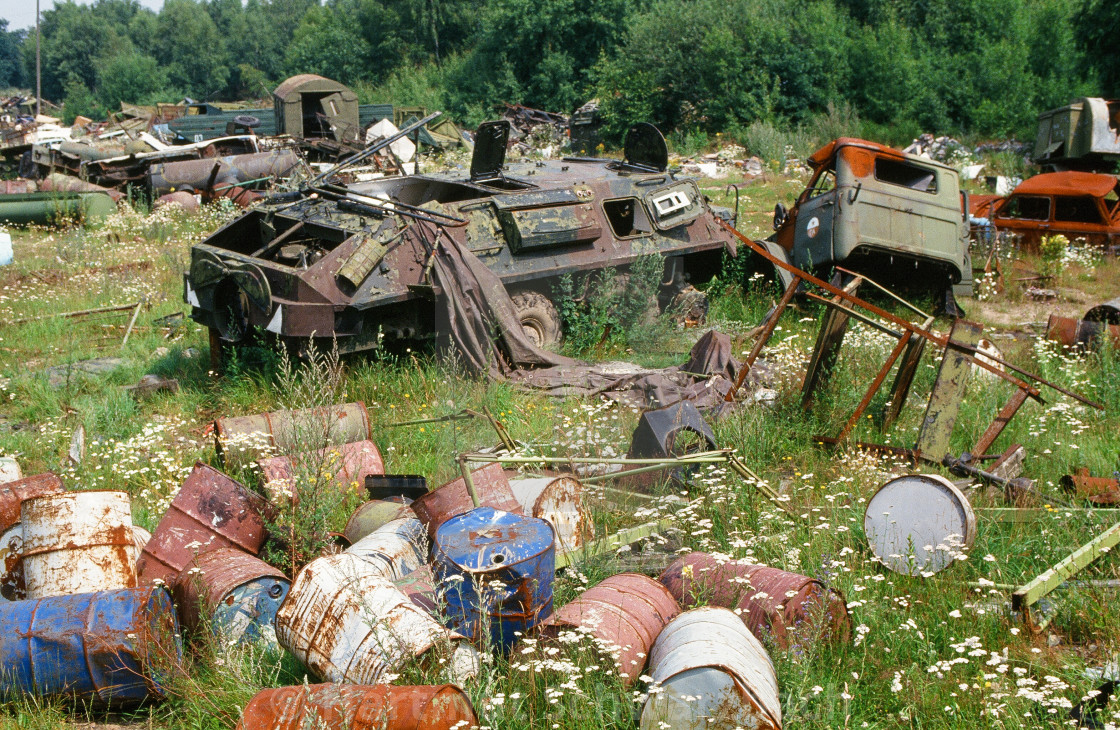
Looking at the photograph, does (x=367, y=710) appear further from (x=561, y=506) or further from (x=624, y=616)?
(x=561, y=506)

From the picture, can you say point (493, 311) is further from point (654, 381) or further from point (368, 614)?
point (368, 614)

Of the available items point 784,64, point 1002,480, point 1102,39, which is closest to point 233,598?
point 1002,480

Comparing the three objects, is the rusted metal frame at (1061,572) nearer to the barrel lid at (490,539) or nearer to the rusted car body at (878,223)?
the barrel lid at (490,539)

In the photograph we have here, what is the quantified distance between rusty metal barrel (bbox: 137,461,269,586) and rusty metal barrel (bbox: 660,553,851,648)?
84.5 inches

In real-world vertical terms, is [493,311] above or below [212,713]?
above

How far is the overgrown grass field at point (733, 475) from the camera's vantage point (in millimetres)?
3420

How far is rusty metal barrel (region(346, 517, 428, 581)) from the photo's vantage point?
4.07 meters

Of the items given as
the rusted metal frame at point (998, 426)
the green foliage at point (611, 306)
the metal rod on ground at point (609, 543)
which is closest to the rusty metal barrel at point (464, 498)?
the metal rod on ground at point (609, 543)

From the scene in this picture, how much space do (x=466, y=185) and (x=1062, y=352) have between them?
5722 millimetres

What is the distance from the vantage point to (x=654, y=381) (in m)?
7.05

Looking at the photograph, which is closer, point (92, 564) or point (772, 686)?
point (772, 686)

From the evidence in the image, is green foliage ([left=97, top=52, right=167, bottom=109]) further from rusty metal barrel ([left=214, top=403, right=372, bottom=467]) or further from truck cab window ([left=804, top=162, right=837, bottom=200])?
rusty metal barrel ([left=214, top=403, right=372, bottom=467])

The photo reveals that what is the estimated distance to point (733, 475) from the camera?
5.13m

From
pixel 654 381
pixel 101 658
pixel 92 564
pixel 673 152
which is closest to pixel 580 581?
pixel 101 658
